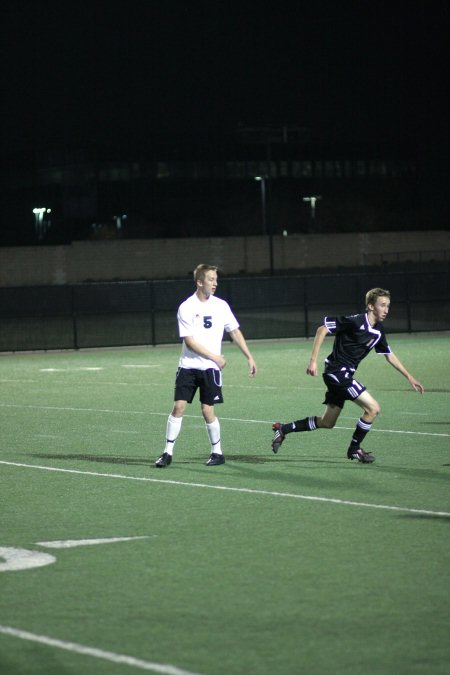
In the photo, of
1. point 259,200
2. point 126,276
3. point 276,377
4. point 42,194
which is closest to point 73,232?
point 42,194

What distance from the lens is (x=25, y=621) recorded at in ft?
22.6

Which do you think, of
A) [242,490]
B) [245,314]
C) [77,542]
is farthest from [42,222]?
[77,542]

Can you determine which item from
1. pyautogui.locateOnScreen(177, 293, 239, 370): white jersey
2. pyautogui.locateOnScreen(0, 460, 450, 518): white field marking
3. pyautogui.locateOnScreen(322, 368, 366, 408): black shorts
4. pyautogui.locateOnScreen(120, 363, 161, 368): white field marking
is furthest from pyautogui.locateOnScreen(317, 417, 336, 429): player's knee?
pyautogui.locateOnScreen(120, 363, 161, 368): white field marking

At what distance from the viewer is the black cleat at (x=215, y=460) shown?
13047mm

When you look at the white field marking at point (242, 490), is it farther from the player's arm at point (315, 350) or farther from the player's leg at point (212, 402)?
the player's arm at point (315, 350)

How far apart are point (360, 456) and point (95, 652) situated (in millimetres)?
7037

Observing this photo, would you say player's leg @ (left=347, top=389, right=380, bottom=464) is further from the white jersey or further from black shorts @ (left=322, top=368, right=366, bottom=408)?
the white jersey

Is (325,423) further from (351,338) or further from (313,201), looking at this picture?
(313,201)

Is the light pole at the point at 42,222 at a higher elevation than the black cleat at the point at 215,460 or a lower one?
higher

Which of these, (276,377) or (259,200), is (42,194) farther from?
(276,377)

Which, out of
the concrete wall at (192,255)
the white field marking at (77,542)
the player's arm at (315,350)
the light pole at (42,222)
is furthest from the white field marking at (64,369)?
the light pole at (42,222)

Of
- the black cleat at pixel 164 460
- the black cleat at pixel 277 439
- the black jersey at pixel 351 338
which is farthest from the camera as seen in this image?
the black cleat at pixel 277 439

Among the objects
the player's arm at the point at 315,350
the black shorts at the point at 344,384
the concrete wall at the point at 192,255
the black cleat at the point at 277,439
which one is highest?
the concrete wall at the point at 192,255

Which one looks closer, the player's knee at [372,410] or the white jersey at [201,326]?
the white jersey at [201,326]
